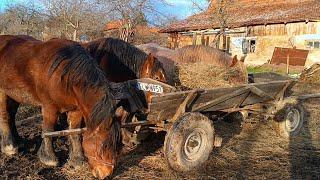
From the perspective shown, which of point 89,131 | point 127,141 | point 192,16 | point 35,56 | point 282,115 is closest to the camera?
point 89,131

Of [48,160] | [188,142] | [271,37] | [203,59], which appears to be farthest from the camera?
[271,37]

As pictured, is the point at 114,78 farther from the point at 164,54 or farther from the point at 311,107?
the point at 311,107

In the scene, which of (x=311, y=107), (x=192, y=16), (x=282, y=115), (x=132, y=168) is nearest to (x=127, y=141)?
(x=132, y=168)

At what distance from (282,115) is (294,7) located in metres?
19.1

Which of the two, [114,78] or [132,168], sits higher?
[114,78]

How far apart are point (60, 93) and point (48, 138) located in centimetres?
70

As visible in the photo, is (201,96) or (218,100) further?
(218,100)

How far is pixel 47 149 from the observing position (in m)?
4.21

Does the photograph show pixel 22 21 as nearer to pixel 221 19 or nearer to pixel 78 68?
pixel 221 19

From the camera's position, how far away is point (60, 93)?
3789 mm

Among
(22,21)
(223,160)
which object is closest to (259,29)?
(22,21)

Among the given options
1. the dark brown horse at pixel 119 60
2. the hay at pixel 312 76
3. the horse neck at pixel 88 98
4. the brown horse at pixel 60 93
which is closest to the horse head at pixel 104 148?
the brown horse at pixel 60 93

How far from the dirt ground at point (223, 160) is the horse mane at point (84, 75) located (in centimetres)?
98

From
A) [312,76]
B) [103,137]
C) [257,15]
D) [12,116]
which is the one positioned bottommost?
[103,137]
